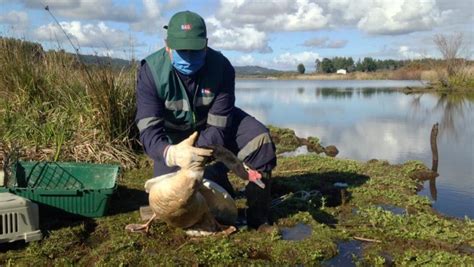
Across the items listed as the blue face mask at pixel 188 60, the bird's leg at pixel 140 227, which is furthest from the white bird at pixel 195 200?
the blue face mask at pixel 188 60

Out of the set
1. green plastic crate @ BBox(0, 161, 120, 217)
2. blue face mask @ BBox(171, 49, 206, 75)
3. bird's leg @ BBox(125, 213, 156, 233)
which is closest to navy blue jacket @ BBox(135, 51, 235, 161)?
blue face mask @ BBox(171, 49, 206, 75)

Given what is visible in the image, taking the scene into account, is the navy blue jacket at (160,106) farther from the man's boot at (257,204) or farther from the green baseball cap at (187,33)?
the man's boot at (257,204)

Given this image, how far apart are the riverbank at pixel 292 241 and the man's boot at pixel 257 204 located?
0.19 meters

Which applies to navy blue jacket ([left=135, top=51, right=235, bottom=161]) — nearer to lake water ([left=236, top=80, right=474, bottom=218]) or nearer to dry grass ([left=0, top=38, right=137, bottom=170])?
dry grass ([left=0, top=38, right=137, bottom=170])

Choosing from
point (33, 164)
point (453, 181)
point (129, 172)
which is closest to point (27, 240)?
point (33, 164)

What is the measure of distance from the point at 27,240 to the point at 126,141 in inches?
128

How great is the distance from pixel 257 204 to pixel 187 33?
1.53m

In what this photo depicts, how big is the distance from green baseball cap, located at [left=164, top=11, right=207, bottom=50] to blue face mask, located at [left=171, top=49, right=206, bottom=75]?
0.10 meters

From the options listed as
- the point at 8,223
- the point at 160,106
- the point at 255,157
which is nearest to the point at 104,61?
the point at 160,106

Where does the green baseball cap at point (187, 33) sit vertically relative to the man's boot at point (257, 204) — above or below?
above

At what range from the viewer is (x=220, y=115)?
13.3ft

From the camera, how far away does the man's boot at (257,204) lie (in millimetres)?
4074

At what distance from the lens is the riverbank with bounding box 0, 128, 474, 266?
135 inches

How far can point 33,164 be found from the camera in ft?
15.8
